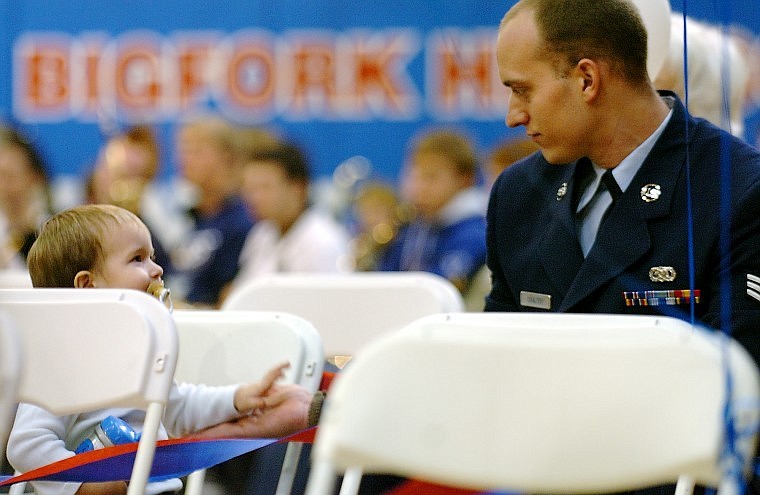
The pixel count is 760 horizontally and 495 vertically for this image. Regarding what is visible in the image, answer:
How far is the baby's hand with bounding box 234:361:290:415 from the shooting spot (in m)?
1.98

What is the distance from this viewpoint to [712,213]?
185cm

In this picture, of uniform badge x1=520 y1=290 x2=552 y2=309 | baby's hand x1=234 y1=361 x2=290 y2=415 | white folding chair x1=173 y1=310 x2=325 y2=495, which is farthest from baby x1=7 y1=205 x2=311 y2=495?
uniform badge x1=520 y1=290 x2=552 y2=309

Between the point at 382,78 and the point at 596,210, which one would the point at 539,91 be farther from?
the point at 382,78

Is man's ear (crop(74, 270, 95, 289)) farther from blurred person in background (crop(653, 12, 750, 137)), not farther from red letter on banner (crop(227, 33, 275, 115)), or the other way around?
red letter on banner (crop(227, 33, 275, 115))

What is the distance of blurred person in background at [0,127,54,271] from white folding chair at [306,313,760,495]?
117 inches

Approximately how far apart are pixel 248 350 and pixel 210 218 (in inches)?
92.1

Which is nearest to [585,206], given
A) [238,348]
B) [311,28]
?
[238,348]

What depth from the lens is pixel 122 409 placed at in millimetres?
1976

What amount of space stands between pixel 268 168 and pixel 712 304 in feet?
8.01

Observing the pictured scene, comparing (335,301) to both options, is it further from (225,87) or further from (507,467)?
(225,87)

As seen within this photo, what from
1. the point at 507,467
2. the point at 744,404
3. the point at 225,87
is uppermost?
the point at 744,404

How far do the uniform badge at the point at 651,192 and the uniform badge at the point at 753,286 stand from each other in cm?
20

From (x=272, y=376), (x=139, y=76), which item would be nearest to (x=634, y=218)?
(x=272, y=376)

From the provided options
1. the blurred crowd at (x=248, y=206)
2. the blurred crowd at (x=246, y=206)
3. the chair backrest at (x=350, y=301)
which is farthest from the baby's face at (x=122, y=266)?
the blurred crowd at (x=246, y=206)
